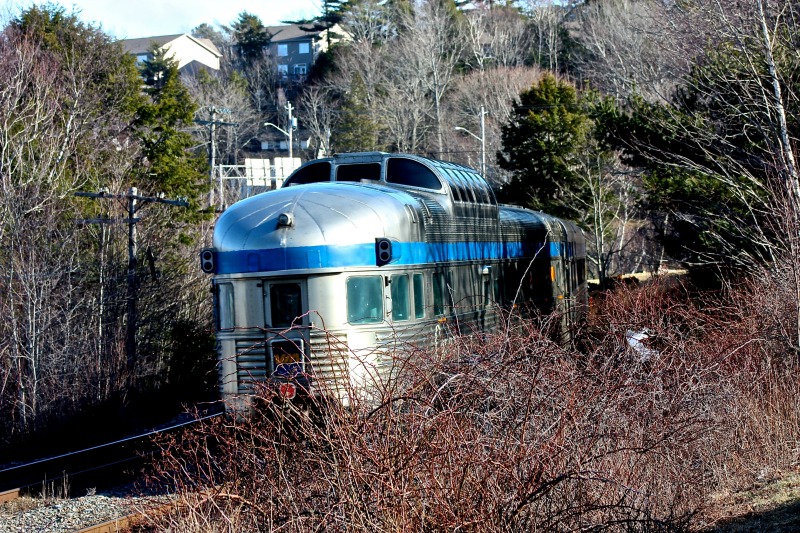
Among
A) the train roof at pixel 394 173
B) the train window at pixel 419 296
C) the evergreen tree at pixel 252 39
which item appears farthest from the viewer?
the evergreen tree at pixel 252 39

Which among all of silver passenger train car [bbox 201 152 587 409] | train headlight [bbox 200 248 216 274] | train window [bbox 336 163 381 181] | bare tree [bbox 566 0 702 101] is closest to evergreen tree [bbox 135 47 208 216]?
bare tree [bbox 566 0 702 101]

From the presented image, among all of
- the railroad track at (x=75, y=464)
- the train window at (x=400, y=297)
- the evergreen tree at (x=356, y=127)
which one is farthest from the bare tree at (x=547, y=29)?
the train window at (x=400, y=297)

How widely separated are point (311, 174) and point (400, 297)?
3538 millimetres

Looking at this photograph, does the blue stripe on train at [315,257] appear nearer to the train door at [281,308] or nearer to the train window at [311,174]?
the train door at [281,308]

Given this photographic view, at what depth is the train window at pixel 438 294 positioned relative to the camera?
A: 1220 cm

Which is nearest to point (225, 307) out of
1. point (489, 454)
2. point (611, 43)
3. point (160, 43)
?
point (489, 454)

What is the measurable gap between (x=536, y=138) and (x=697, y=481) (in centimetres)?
2628

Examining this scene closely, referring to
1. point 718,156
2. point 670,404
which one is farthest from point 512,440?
point 718,156

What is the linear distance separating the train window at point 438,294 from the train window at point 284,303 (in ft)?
6.43

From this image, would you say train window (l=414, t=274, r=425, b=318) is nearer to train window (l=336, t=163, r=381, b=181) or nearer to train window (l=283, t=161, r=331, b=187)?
train window (l=336, t=163, r=381, b=181)

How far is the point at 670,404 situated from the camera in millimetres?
8781

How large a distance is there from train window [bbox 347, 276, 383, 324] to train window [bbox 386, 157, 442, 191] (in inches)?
107

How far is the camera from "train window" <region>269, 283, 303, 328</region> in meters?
11.0

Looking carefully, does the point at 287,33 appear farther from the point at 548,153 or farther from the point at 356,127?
the point at 548,153
